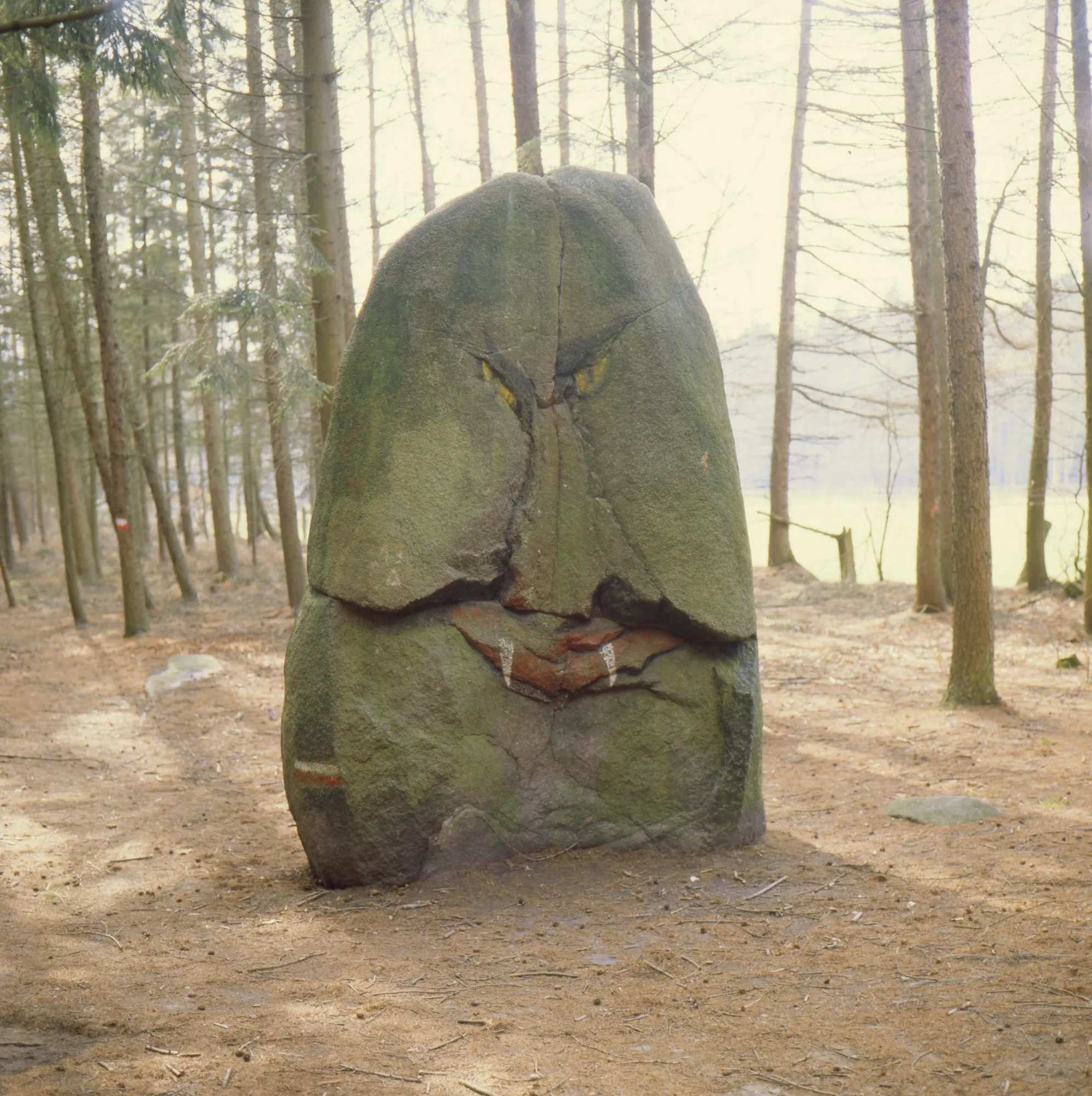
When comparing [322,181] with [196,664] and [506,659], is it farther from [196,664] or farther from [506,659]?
[506,659]

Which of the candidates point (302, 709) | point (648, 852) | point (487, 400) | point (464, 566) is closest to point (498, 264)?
point (487, 400)

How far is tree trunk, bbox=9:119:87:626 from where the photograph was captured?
16.3 meters

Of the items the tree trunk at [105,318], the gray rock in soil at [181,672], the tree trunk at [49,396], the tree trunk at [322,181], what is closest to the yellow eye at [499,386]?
the tree trunk at [322,181]

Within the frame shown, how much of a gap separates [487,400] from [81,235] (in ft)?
48.2

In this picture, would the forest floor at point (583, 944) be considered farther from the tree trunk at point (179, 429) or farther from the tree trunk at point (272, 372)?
the tree trunk at point (179, 429)

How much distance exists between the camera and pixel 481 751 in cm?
598

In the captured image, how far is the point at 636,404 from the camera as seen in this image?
620 centimetres

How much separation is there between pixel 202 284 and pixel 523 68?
11.1 m

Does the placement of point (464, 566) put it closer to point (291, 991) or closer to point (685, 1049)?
point (291, 991)

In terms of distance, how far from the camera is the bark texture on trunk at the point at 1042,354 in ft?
50.8

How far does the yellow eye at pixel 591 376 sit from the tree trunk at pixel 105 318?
36.3 ft

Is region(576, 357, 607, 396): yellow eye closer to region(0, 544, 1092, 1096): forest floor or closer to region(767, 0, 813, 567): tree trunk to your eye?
region(0, 544, 1092, 1096): forest floor

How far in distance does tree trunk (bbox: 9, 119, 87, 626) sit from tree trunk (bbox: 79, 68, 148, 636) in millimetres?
1298

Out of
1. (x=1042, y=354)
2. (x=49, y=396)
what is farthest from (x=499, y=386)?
(x=49, y=396)
